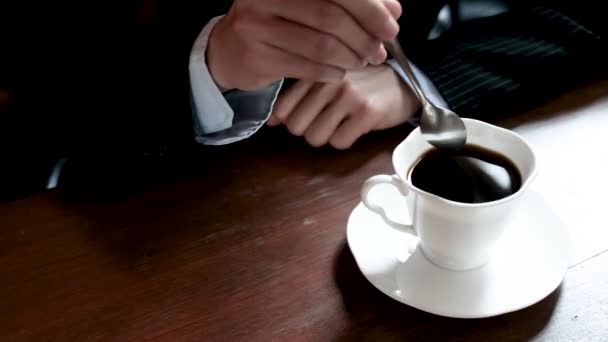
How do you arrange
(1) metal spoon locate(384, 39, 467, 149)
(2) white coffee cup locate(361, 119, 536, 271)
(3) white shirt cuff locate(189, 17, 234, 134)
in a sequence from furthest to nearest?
(3) white shirt cuff locate(189, 17, 234, 134)
(1) metal spoon locate(384, 39, 467, 149)
(2) white coffee cup locate(361, 119, 536, 271)

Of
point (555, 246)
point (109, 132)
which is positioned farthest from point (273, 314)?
point (109, 132)

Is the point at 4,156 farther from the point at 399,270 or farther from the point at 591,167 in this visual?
the point at 591,167

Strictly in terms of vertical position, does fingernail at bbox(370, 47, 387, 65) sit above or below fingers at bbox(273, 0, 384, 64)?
below

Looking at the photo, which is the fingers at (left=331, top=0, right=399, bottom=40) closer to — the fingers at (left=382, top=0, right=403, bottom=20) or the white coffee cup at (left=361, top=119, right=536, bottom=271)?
the fingers at (left=382, top=0, right=403, bottom=20)

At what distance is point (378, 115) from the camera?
80cm

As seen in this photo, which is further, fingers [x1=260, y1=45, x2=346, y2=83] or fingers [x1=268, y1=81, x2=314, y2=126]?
fingers [x1=268, y1=81, x2=314, y2=126]

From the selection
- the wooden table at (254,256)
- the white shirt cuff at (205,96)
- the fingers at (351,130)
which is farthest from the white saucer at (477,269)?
the white shirt cuff at (205,96)

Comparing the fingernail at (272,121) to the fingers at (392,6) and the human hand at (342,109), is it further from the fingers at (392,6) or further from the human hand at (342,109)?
the fingers at (392,6)

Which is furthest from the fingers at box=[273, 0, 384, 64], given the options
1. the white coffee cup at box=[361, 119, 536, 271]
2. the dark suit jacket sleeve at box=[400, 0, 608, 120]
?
the dark suit jacket sleeve at box=[400, 0, 608, 120]

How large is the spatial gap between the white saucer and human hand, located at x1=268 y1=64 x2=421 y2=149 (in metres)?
0.20

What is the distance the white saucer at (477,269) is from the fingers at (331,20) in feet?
0.71

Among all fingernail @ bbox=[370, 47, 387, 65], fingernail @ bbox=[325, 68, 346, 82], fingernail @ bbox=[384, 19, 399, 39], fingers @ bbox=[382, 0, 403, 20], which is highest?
fingers @ bbox=[382, 0, 403, 20]

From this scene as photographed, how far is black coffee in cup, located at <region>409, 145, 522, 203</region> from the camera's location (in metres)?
0.53

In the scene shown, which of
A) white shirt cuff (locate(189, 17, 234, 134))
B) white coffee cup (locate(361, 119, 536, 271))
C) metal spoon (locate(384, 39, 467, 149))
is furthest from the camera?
white shirt cuff (locate(189, 17, 234, 134))
